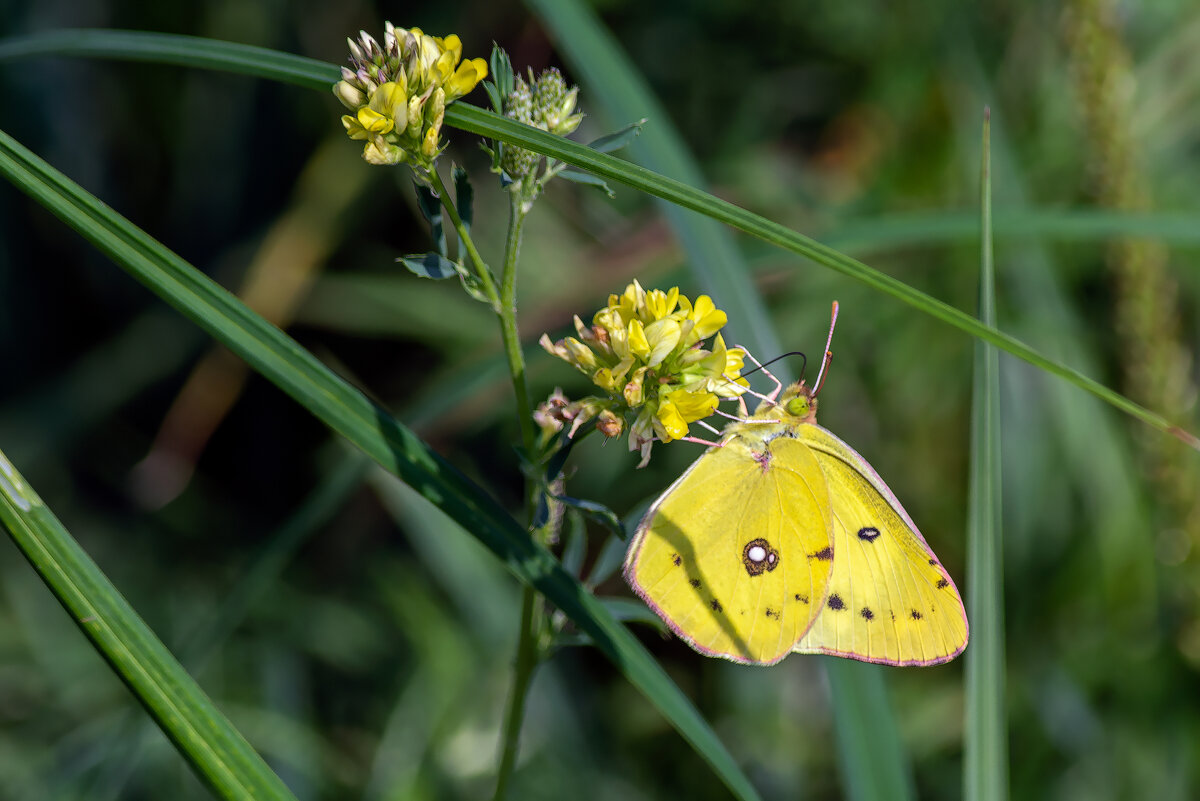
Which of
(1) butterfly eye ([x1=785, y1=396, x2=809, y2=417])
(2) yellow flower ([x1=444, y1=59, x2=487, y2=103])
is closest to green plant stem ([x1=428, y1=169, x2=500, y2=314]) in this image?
(2) yellow flower ([x1=444, y1=59, x2=487, y2=103])

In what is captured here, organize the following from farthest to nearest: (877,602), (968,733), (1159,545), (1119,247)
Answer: (1159,545)
(1119,247)
(877,602)
(968,733)

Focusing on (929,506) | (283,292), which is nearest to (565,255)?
(283,292)

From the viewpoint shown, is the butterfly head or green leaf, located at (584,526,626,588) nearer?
green leaf, located at (584,526,626,588)

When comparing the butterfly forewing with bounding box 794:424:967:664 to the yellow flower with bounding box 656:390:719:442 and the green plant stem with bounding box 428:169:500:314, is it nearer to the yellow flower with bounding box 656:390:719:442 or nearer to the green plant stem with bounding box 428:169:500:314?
the yellow flower with bounding box 656:390:719:442

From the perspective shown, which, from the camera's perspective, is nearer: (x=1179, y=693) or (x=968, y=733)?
(x=968, y=733)

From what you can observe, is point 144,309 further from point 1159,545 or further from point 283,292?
point 1159,545

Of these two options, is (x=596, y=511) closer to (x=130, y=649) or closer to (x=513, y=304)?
(x=513, y=304)

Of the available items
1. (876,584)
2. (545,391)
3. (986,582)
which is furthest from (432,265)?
(545,391)
